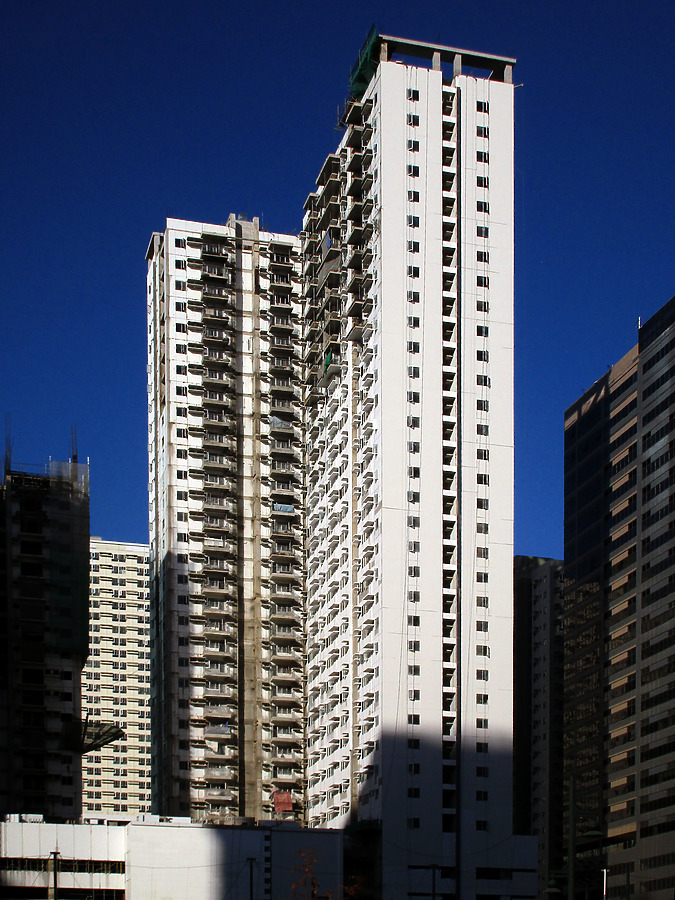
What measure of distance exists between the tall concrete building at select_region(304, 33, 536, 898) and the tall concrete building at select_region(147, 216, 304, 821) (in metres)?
8.96

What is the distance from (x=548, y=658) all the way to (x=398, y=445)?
80367mm

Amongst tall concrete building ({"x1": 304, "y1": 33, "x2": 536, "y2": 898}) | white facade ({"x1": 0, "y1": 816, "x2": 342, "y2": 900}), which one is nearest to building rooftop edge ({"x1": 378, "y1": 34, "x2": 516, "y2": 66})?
tall concrete building ({"x1": 304, "y1": 33, "x2": 536, "y2": 898})

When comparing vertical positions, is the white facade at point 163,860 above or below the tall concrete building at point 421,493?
below

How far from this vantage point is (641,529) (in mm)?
153375

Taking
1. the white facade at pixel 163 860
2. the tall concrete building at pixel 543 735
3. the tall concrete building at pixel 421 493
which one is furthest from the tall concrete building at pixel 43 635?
the tall concrete building at pixel 543 735

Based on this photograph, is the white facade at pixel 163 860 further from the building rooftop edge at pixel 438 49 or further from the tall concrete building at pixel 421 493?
the building rooftop edge at pixel 438 49

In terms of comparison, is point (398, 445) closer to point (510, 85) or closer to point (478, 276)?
point (478, 276)

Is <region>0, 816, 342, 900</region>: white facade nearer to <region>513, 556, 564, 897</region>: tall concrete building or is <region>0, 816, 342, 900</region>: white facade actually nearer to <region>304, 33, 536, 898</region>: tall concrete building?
<region>304, 33, 536, 898</region>: tall concrete building

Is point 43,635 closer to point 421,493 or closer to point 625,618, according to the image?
point 421,493

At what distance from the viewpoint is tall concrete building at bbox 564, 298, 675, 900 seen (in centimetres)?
14500

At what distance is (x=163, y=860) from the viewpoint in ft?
369

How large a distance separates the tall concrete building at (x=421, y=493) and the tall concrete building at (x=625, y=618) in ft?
92.2

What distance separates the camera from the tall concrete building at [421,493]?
117 m

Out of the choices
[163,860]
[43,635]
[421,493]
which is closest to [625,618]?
[421,493]
